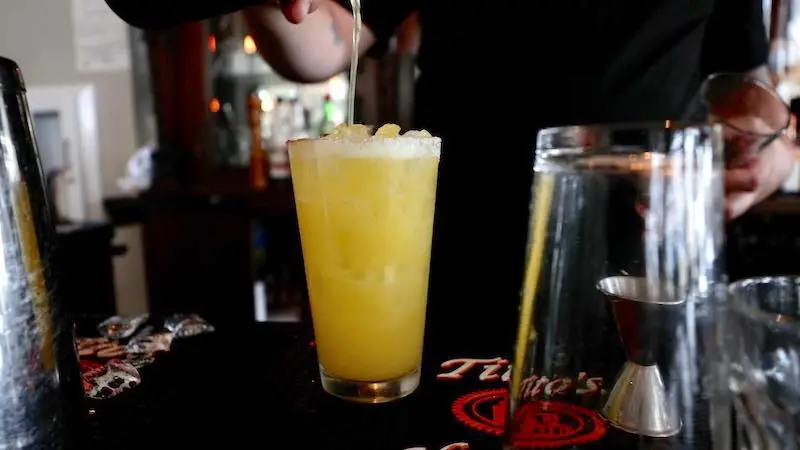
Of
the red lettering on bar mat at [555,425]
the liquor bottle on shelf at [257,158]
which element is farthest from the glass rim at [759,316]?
the liquor bottle on shelf at [257,158]

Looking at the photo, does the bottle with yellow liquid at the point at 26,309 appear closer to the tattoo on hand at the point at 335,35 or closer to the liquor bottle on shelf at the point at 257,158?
the tattoo on hand at the point at 335,35

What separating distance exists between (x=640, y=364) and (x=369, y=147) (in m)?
0.28

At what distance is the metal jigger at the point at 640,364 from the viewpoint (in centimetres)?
38

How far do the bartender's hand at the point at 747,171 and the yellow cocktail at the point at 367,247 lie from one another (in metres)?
0.41

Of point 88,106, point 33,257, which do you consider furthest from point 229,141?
point 33,257

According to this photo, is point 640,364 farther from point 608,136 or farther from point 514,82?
point 514,82

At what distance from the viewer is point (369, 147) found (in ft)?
1.83

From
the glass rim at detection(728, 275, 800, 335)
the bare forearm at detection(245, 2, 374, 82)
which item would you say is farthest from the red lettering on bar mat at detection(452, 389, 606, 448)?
the bare forearm at detection(245, 2, 374, 82)

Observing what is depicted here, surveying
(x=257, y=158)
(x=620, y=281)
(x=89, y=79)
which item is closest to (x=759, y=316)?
(x=620, y=281)

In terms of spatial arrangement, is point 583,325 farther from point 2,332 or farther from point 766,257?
point 766,257

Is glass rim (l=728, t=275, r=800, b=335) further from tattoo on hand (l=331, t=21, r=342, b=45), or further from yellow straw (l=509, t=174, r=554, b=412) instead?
tattoo on hand (l=331, t=21, r=342, b=45)

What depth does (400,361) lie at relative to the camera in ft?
1.96

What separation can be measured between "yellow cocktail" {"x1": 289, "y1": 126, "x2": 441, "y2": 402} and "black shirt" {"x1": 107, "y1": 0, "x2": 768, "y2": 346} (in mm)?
425

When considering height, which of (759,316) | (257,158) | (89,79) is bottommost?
(257,158)
